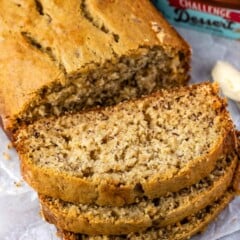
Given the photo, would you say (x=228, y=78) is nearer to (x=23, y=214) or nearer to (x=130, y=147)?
(x=130, y=147)

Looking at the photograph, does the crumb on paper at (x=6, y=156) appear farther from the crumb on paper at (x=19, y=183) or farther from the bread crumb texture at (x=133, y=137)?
the bread crumb texture at (x=133, y=137)

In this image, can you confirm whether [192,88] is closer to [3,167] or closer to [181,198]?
[181,198]

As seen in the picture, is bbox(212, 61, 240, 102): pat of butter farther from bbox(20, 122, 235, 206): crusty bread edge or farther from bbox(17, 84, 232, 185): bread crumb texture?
bbox(20, 122, 235, 206): crusty bread edge

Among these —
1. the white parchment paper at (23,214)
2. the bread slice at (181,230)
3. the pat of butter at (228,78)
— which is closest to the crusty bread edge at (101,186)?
the bread slice at (181,230)

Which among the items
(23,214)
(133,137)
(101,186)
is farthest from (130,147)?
(23,214)

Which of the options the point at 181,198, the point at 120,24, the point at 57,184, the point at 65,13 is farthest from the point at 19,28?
the point at 181,198

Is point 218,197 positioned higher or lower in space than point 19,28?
lower

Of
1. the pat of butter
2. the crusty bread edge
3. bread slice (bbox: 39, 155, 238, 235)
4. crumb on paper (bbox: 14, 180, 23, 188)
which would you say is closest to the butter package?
the pat of butter
